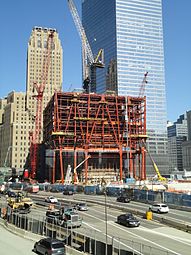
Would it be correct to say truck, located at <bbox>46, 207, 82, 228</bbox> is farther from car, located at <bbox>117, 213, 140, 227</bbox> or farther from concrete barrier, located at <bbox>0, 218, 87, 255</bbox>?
car, located at <bbox>117, 213, 140, 227</bbox>

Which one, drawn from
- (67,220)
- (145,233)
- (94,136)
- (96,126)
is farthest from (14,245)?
(96,126)

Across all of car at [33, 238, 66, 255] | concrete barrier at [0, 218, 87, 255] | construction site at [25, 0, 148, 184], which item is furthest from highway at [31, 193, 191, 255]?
construction site at [25, 0, 148, 184]

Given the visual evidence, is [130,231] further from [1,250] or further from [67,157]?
[67,157]

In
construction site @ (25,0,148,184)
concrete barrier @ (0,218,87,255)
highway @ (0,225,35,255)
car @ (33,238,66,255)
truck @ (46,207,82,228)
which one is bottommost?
highway @ (0,225,35,255)

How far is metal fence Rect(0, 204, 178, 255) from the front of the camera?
25.6 meters

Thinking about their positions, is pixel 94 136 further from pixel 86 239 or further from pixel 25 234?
pixel 86 239

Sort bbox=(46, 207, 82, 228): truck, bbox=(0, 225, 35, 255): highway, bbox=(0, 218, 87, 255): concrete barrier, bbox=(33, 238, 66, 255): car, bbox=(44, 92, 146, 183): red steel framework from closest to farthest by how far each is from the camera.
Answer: bbox=(33, 238, 66, 255): car → bbox=(0, 218, 87, 255): concrete barrier → bbox=(0, 225, 35, 255): highway → bbox=(46, 207, 82, 228): truck → bbox=(44, 92, 146, 183): red steel framework

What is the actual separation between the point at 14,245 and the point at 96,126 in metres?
118

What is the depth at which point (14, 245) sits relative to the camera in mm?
34562

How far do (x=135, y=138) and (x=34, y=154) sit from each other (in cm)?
5891

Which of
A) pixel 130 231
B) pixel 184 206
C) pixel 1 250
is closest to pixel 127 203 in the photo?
pixel 184 206

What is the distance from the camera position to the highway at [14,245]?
104 feet

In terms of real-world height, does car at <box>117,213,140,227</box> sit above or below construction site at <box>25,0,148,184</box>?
below

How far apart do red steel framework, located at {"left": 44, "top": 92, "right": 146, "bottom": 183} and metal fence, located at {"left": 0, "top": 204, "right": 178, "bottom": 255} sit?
315 feet
